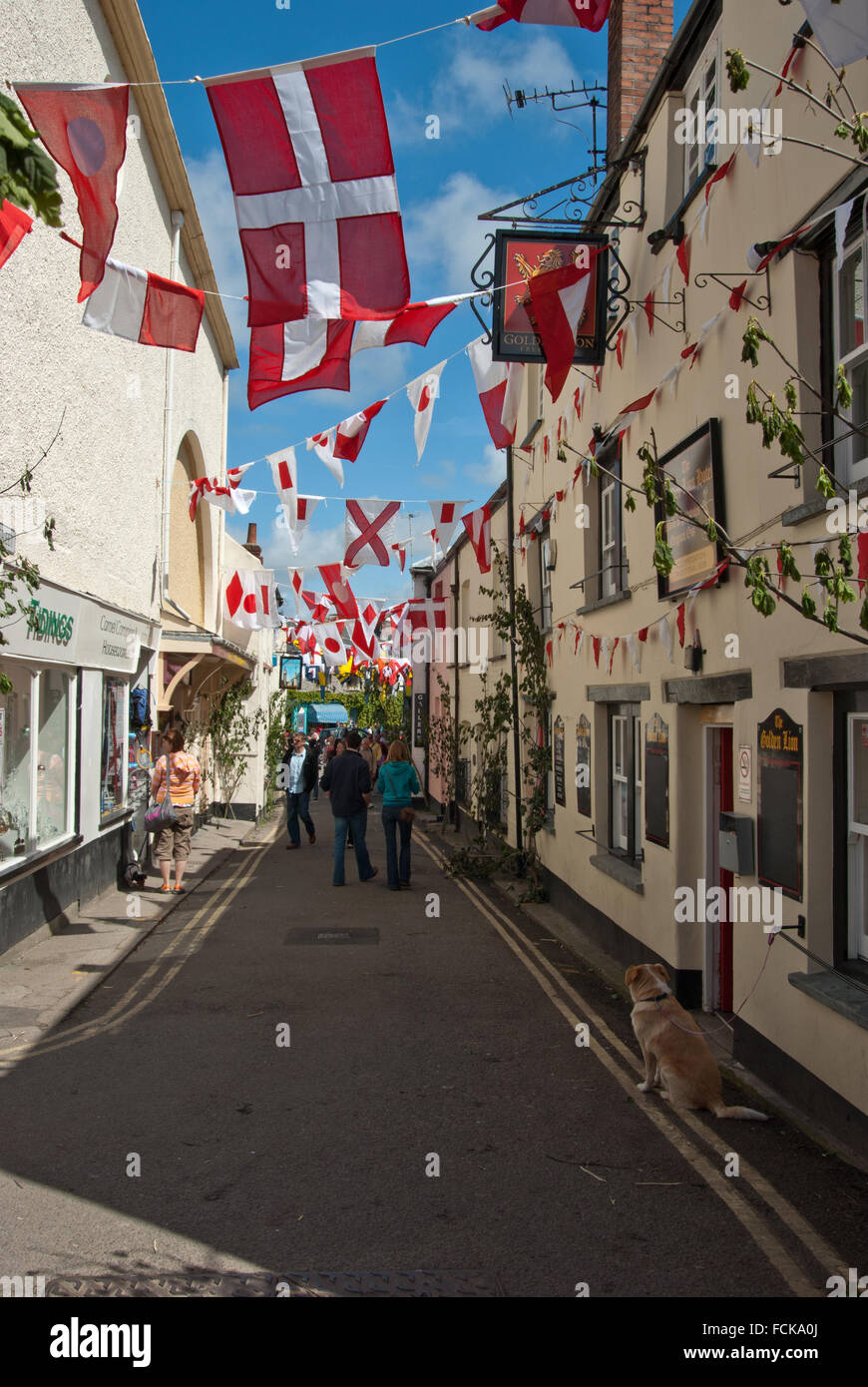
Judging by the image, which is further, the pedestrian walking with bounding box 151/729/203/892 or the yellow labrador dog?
the pedestrian walking with bounding box 151/729/203/892

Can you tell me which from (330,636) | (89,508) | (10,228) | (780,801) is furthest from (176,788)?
(330,636)

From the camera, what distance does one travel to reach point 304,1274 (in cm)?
359

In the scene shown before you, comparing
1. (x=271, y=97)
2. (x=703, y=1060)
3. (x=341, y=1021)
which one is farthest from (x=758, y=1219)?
(x=271, y=97)

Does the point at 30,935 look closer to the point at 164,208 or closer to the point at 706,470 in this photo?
the point at 706,470

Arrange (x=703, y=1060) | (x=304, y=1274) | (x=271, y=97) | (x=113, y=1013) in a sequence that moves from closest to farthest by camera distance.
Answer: (x=304, y=1274), (x=703, y=1060), (x=271, y=97), (x=113, y=1013)

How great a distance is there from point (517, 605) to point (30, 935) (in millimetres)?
7320

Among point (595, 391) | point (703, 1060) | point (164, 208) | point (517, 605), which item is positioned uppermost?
point (164, 208)

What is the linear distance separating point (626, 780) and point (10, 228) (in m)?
6.91

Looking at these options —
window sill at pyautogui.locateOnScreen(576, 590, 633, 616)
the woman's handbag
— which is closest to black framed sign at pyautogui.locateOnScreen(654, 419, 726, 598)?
window sill at pyautogui.locateOnScreen(576, 590, 633, 616)

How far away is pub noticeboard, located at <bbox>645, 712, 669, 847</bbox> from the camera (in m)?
7.71

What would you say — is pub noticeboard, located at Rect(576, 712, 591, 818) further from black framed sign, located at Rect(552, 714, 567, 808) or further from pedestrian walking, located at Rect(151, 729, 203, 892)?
pedestrian walking, located at Rect(151, 729, 203, 892)

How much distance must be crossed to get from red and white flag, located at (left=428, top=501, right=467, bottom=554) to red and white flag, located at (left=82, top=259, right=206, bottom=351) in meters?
6.82

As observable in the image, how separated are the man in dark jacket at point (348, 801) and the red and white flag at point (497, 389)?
212 inches

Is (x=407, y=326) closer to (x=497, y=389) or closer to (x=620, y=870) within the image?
(x=497, y=389)
